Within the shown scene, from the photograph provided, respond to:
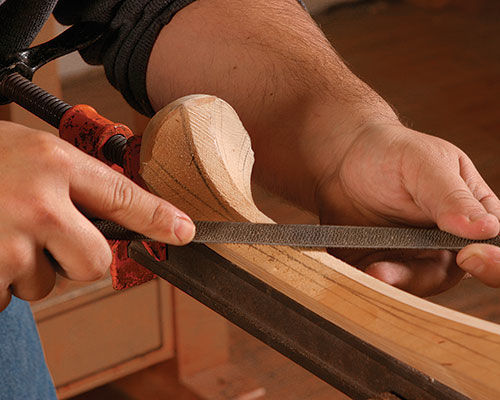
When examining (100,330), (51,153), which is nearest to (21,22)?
(51,153)

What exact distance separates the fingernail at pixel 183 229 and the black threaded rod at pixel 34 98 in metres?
0.19

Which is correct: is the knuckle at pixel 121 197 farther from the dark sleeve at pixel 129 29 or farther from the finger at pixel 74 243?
the dark sleeve at pixel 129 29

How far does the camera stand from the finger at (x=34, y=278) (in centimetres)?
55

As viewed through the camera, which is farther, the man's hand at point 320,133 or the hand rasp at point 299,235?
the man's hand at point 320,133

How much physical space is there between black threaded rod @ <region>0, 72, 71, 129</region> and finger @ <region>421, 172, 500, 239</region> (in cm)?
33

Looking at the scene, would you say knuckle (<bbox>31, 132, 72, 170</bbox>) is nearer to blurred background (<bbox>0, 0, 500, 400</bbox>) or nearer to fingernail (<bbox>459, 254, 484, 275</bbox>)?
fingernail (<bbox>459, 254, 484, 275</bbox>)

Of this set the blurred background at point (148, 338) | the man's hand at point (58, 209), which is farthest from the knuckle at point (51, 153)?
the blurred background at point (148, 338)

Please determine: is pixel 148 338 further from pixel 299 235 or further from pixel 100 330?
pixel 299 235

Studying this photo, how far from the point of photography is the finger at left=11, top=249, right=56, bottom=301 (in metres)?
0.55

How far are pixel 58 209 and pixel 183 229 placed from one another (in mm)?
89

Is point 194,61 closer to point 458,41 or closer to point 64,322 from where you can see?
point 64,322

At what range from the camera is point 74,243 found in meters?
0.54

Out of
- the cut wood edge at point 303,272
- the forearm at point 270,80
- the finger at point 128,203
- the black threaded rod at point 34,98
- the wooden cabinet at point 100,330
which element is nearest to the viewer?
the cut wood edge at point 303,272

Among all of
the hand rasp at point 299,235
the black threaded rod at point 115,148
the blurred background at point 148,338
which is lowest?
the blurred background at point 148,338
